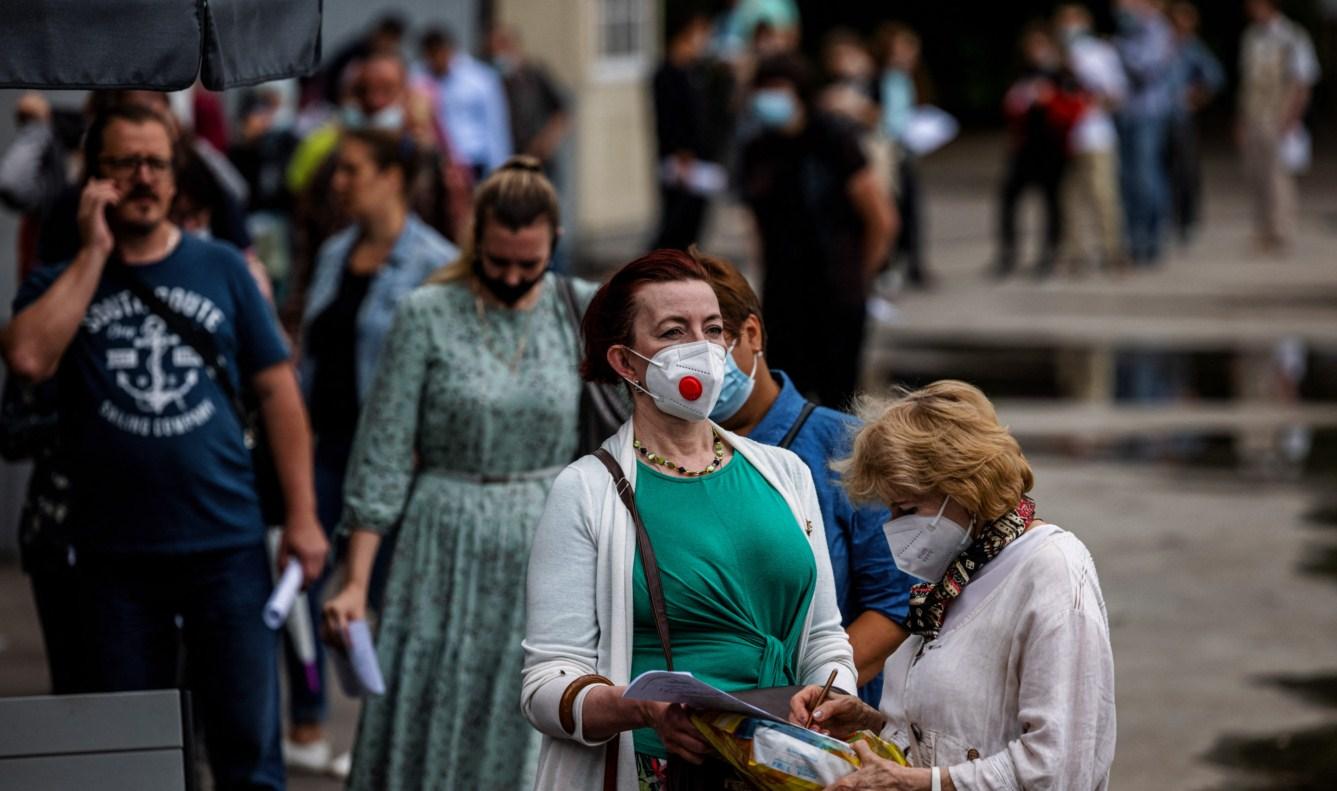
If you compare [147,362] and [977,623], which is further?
[147,362]

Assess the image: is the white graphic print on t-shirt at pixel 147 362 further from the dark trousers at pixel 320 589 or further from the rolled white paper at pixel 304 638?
the dark trousers at pixel 320 589

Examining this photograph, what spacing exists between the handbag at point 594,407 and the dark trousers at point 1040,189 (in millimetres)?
13052

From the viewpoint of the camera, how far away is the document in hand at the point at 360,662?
4.91 metres

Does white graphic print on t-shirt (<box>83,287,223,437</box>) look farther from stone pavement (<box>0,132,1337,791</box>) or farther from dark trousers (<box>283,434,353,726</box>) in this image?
stone pavement (<box>0,132,1337,791</box>)

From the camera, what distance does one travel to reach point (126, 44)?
351 centimetres

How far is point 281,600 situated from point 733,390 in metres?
1.60

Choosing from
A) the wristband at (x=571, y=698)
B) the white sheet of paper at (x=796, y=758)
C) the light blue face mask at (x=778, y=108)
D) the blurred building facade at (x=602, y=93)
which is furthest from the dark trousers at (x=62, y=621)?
the blurred building facade at (x=602, y=93)

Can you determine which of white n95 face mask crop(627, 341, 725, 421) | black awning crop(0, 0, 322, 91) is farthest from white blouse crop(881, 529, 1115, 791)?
black awning crop(0, 0, 322, 91)

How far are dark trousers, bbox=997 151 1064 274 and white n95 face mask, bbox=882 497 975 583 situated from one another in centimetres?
1478

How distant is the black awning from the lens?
11.2ft

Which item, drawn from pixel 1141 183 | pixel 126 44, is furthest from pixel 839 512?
pixel 1141 183

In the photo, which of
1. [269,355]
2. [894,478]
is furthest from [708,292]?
[269,355]

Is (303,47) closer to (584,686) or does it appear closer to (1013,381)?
(584,686)

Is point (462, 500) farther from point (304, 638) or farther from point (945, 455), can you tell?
point (945, 455)
